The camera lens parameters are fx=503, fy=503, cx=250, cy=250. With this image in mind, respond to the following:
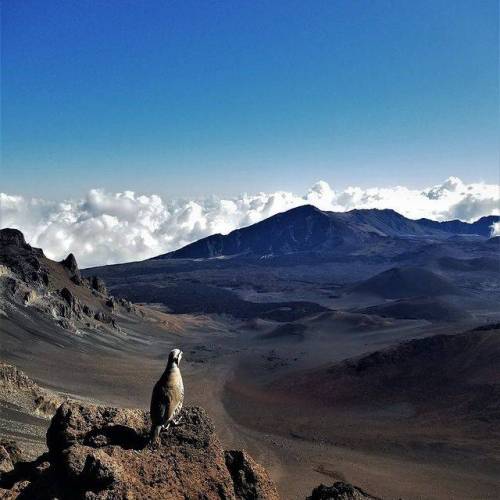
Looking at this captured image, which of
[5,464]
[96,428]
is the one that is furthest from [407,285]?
[96,428]

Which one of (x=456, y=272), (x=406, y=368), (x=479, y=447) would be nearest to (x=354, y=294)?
(x=456, y=272)

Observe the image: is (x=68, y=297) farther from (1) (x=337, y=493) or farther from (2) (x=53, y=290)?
(1) (x=337, y=493)

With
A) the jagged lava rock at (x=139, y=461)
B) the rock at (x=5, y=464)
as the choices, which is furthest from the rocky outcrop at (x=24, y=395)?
the jagged lava rock at (x=139, y=461)

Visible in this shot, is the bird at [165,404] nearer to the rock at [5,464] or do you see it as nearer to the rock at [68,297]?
the rock at [5,464]

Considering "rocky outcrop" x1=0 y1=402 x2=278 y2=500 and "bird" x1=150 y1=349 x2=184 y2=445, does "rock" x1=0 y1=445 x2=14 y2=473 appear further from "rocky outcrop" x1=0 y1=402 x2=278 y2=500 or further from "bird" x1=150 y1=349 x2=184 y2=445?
"bird" x1=150 y1=349 x2=184 y2=445

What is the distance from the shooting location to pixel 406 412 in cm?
3781

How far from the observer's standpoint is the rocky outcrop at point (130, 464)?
8086 mm

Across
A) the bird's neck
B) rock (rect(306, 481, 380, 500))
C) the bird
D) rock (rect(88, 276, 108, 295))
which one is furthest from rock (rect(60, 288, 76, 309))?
the bird

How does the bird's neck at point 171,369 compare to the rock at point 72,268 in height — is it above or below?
below

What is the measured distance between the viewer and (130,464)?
8.48 m

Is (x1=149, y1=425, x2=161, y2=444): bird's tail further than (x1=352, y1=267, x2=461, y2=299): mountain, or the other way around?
(x1=352, y1=267, x2=461, y2=299): mountain

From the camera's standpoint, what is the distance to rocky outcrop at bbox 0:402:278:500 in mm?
8086

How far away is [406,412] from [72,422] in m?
32.6

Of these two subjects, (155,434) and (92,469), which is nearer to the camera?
(92,469)
